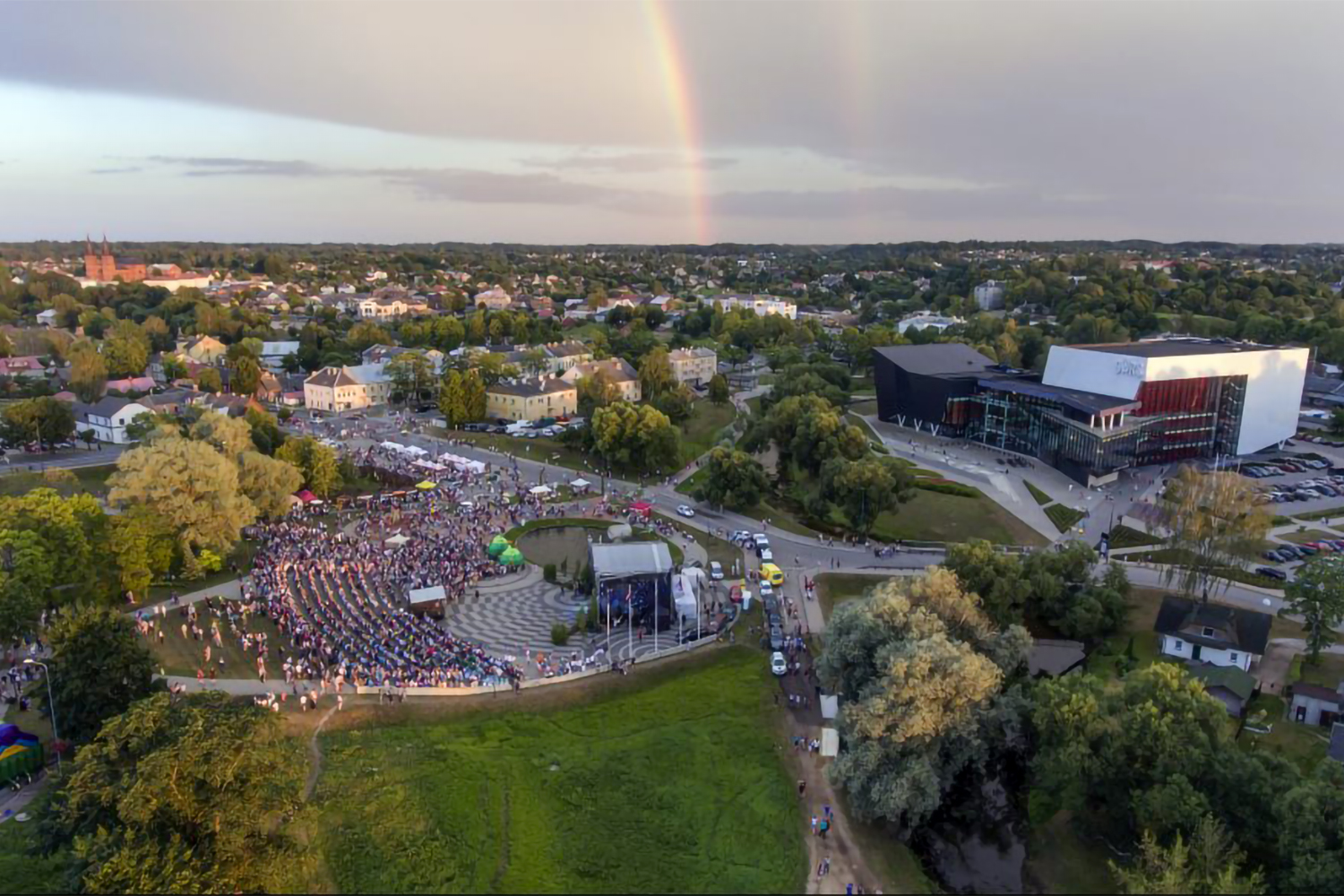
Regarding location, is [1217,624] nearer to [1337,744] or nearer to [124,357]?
[1337,744]

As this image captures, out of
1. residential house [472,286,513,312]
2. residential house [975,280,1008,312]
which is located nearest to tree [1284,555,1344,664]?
residential house [975,280,1008,312]

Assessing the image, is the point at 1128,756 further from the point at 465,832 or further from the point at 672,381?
the point at 672,381

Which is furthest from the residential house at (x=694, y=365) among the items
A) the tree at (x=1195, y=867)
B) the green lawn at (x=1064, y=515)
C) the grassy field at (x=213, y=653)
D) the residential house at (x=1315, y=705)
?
the tree at (x=1195, y=867)

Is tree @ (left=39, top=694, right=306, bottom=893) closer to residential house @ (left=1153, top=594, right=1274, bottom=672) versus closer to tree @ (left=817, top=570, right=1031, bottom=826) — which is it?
tree @ (left=817, top=570, right=1031, bottom=826)

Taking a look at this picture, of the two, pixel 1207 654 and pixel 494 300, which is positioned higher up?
pixel 494 300

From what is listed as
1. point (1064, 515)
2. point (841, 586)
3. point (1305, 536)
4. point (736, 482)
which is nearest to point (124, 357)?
point (736, 482)

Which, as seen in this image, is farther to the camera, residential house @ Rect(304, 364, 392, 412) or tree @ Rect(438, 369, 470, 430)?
residential house @ Rect(304, 364, 392, 412)
